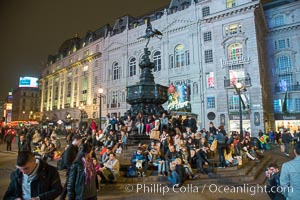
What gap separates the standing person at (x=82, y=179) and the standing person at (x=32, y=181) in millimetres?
751

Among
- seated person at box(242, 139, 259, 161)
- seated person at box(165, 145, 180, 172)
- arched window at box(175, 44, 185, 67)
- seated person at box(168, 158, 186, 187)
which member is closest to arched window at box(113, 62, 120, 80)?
Result: arched window at box(175, 44, 185, 67)

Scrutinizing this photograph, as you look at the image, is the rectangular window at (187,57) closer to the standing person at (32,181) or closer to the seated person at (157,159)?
the seated person at (157,159)

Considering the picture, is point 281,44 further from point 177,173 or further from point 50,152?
point 50,152

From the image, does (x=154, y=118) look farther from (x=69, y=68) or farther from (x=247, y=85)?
(x=69, y=68)

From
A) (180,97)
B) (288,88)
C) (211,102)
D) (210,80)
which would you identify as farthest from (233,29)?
(180,97)

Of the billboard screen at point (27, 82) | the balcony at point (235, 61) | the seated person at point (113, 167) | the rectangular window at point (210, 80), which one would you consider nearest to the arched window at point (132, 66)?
the rectangular window at point (210, 80)

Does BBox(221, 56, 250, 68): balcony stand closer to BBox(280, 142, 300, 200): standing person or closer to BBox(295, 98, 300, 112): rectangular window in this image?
BBox(295, 98, 300, 112): rectangular window

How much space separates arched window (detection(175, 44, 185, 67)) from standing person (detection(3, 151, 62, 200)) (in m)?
33.8

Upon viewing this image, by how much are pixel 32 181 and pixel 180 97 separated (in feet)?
102

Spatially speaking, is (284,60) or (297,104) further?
(284,60)

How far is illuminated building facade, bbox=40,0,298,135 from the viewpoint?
29.4 meters

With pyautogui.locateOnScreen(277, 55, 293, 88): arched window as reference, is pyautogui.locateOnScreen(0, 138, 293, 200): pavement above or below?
below

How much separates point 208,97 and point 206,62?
5.64 meters

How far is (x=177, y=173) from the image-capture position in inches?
300
